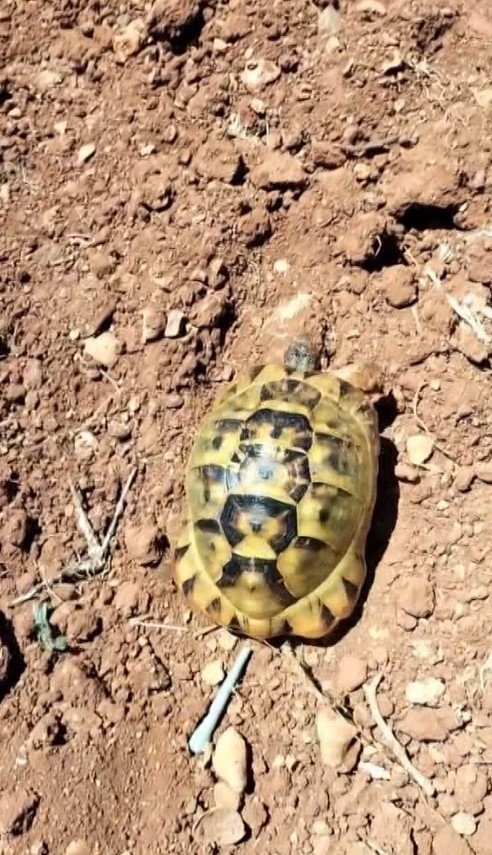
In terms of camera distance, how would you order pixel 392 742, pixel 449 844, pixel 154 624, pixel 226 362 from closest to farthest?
pixel 449 844 < pixel 392 742 < pixel 154 624 < pixel 226 362

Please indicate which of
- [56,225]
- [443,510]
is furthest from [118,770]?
[56,225]

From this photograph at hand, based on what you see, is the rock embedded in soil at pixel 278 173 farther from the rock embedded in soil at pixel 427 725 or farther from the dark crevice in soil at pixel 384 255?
the rock embedded in soil at pixel 427 725

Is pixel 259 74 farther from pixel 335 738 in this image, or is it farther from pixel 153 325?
pixel 335 738

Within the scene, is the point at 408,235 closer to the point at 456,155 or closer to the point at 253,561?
the point at 456,155

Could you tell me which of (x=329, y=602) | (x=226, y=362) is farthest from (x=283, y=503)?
(x=226, y=362)

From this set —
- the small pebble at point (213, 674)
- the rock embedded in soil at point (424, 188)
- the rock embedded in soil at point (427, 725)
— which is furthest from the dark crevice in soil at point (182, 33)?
the rock embedded in soil at point (427, 725)
